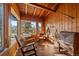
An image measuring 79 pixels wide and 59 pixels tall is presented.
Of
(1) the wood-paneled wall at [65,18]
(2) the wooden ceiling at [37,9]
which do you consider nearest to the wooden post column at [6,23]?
(2) the wooden ceiling at [37,9]

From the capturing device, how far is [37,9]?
2.25 meters

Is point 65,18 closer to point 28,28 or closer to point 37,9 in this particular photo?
point 37,9

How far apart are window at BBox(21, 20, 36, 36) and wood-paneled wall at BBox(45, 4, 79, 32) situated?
0.26 metres

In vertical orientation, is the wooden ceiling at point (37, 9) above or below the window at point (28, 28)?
above

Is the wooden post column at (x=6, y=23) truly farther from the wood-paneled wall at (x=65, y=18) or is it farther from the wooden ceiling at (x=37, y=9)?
the wood-paneled wall at (x=65, y=18)

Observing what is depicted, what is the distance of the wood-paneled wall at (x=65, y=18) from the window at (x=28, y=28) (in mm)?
255

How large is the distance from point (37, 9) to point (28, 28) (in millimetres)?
363

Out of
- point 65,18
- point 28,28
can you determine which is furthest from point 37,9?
point 65,18

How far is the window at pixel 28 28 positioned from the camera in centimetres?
226

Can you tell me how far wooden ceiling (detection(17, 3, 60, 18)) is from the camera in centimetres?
224

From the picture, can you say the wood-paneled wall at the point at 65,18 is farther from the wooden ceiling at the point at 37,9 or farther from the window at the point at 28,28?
the window at the point at 28,28

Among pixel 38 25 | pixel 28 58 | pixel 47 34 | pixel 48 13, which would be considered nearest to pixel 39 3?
pixel 48 13

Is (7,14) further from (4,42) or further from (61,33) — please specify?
(61,33)

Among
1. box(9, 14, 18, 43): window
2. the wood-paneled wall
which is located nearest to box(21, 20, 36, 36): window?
box(9, 14, 18, 43): window
